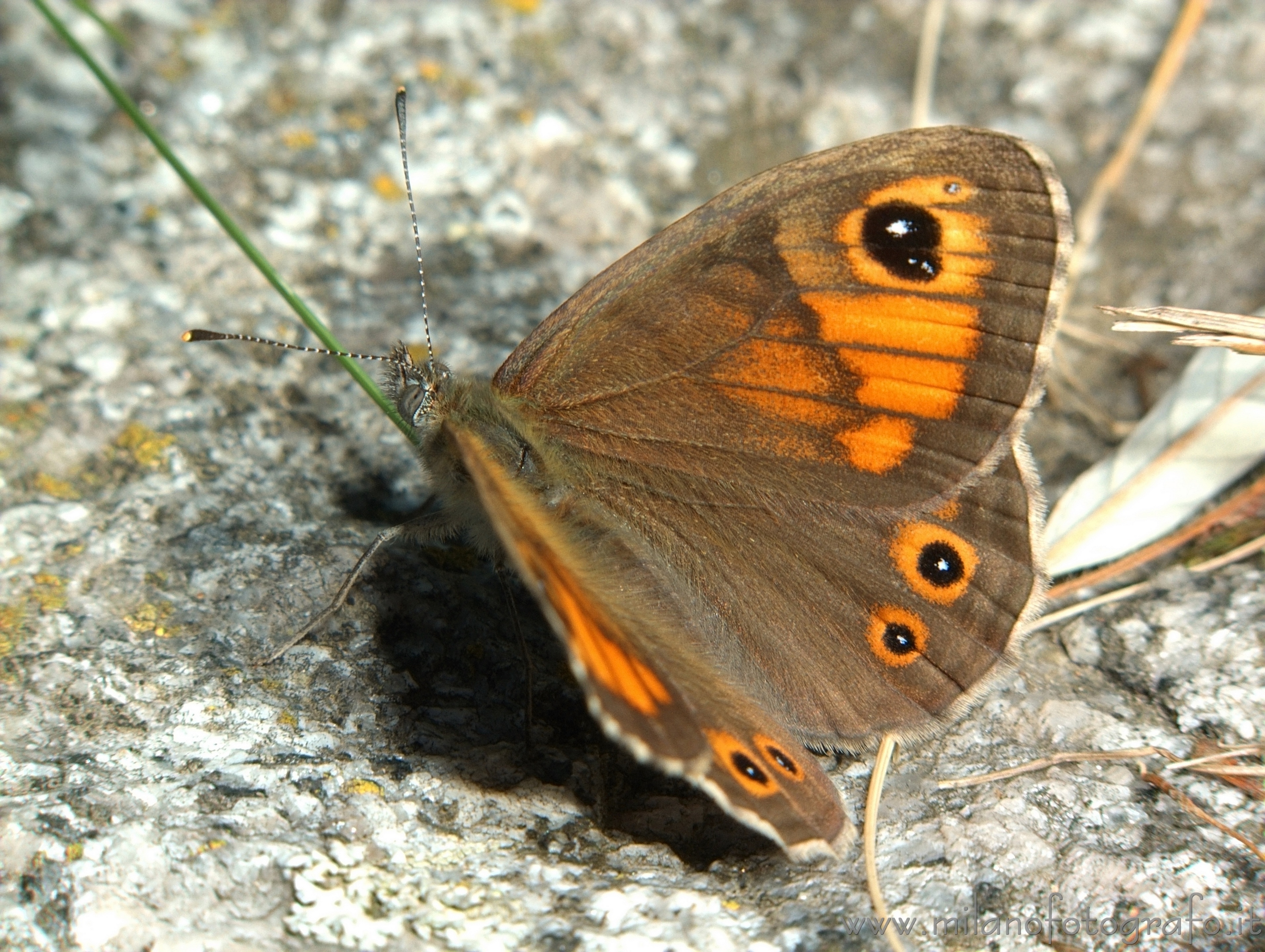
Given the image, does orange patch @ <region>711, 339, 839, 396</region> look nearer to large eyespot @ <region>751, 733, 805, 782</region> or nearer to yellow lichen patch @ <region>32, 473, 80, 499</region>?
large eyespot @ <region>751, 733, 805, 782</region>

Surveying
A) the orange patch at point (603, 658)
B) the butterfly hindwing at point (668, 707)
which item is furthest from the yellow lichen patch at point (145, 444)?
the orange patch at point (603, 658)

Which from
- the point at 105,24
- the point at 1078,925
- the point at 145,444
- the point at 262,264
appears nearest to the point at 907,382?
the point at 1078,925

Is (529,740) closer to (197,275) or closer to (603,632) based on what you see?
(603,632)

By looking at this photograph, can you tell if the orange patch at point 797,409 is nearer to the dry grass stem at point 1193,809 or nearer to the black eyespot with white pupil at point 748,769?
the black eyespot with white pupil at point 748,769

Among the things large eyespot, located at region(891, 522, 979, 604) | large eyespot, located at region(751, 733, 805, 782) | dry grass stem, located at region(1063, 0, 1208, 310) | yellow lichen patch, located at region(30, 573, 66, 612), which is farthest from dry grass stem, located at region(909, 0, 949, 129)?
yellow lichen patch, located at region(30, 573, 66, 612)

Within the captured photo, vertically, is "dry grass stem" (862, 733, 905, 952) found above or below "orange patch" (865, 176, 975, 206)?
below

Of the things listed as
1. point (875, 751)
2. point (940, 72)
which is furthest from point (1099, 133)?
point (875, 751)
